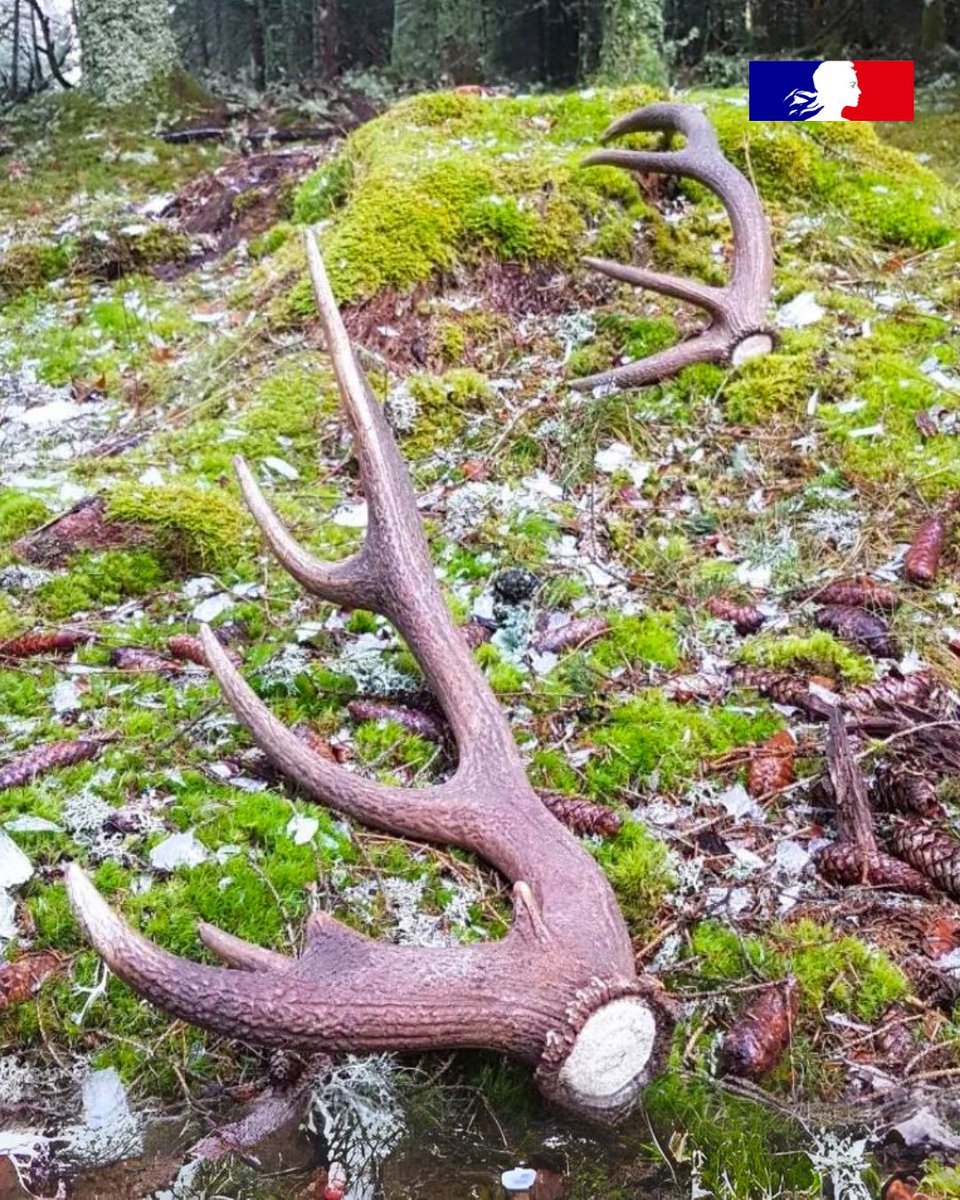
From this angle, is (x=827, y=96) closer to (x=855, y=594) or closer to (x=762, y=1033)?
(x=855, y=594)

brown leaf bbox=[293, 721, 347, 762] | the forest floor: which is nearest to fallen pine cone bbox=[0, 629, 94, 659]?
the forest floor

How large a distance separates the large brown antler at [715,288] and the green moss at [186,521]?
186cm

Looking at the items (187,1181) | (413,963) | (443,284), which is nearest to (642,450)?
(443,284)

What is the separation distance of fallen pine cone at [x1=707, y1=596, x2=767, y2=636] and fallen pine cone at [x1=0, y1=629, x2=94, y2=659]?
2.23 metres

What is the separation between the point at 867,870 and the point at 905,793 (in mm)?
280

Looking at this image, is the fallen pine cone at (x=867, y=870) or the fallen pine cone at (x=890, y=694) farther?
the fallen pine cone at (x=890, y=694)

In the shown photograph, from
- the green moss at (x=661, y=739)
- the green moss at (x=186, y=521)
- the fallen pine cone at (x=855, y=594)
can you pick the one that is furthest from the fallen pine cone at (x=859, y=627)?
the green moss at (x=186, y=521)

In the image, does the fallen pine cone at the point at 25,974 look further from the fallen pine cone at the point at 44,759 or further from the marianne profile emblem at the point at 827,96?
the marianne profile emblem at the point at 827,96

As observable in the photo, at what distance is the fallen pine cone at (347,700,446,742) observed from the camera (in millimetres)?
3123

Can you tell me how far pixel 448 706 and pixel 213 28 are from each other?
24.8m

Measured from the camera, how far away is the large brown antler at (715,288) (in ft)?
16.3

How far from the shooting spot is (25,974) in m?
2.35

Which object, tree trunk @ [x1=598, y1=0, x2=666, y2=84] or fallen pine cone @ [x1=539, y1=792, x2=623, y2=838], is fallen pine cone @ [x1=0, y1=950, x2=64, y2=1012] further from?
tree trunk @ [x1=598, y1=0, x2=666, y2=84]

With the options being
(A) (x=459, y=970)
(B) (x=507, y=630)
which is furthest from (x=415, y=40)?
(A) (x=459, y=970)
